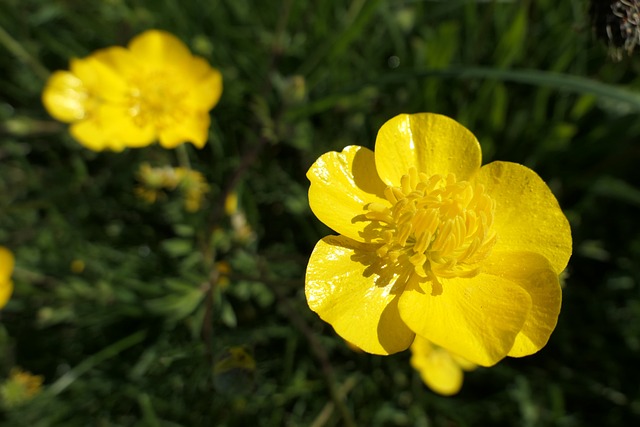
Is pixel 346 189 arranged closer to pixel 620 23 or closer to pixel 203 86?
pixel 620 23

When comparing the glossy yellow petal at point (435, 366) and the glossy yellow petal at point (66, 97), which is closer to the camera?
the glossy yellow petal at point (435, 366)

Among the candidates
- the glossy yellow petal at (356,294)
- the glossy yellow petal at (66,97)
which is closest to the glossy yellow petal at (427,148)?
the glossy yellow petal at (356,294)

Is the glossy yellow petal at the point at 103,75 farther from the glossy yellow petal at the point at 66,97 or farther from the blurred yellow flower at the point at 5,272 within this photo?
the blurred yellow flower at the point at 5,272

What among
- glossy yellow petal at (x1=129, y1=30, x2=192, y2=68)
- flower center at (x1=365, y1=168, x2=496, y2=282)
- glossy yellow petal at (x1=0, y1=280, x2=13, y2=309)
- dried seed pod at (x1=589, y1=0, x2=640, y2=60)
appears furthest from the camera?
glossy yellow petal at (x1=129, y1=30, x2=192, y2=68)

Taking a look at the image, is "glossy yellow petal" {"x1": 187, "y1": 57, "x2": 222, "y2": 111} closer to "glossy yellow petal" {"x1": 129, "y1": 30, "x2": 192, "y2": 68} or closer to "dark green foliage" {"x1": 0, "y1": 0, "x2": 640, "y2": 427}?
"glossy yellow petal" {"x1": 129, "y1": 30, "x2": 192, "y2": 68}

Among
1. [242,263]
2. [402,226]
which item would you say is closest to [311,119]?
[242,263]

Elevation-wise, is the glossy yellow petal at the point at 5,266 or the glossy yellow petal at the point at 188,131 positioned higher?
the glossy yellow petal at the point at 188,131

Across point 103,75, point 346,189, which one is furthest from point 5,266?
point 346,189

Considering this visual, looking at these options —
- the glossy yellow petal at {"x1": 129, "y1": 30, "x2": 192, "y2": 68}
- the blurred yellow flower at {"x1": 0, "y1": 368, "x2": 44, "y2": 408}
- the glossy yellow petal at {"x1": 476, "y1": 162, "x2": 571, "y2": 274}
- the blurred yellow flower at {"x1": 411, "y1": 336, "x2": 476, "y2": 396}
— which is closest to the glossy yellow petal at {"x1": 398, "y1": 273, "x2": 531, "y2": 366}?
the glossy yellow petal at {"x1": 476, "y1": 162, "x2": 571, "y2": 274}
